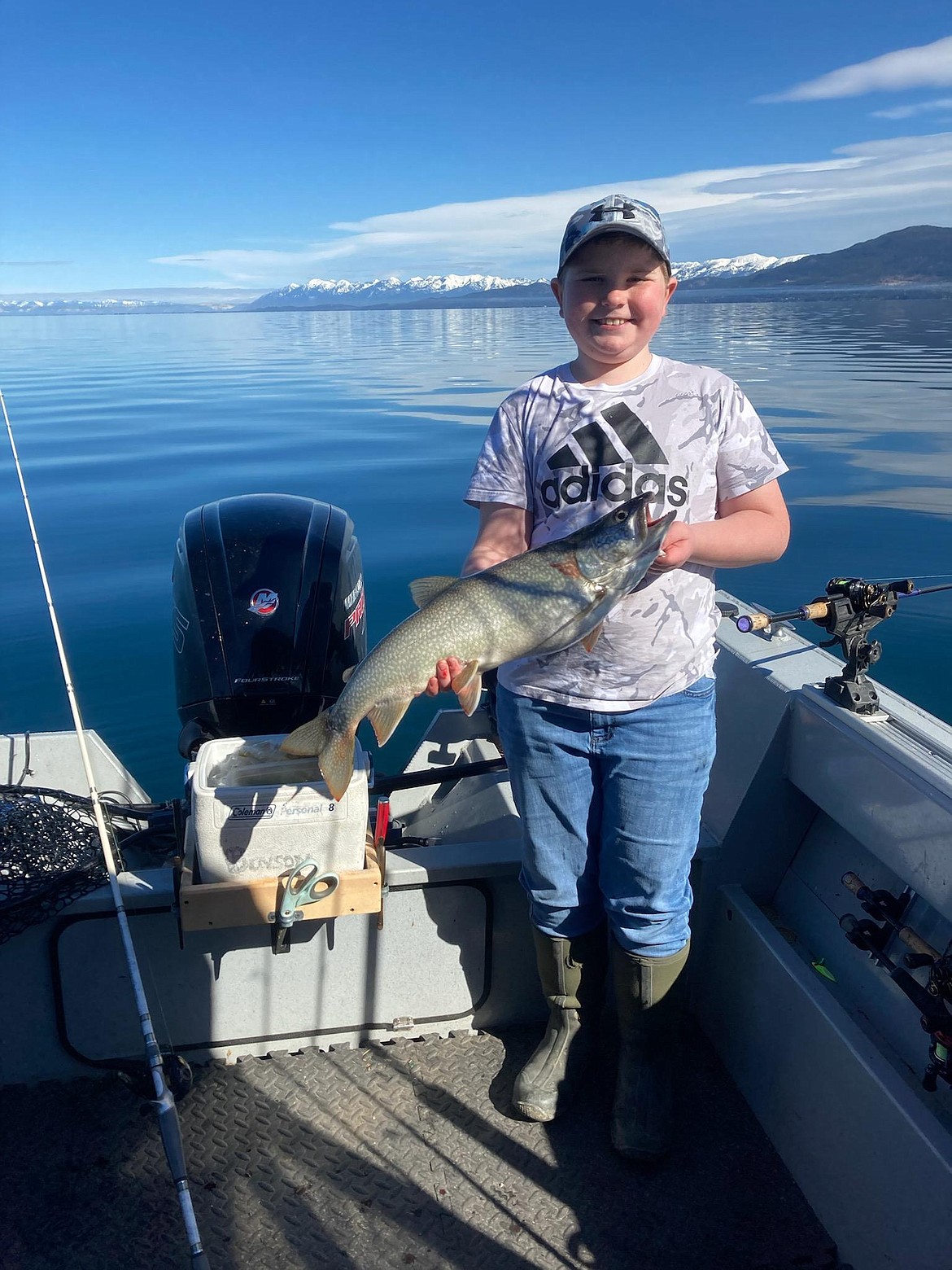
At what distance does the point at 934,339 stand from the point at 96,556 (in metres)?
31.7

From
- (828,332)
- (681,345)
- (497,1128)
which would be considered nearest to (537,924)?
(497,1128)

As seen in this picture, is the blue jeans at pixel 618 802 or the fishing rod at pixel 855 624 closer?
the blue jeans at pixel 618 802

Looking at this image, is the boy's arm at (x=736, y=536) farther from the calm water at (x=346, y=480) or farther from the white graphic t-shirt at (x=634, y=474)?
the calm water at (x=346, y=480)

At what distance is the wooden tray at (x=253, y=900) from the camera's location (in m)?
2.51

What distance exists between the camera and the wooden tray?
2.51 m

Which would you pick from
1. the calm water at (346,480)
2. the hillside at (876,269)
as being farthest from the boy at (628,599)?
the hillside at (876,269)

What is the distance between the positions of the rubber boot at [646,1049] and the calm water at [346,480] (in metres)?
3.51

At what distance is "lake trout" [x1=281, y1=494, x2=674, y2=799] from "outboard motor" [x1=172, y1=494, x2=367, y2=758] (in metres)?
0.95

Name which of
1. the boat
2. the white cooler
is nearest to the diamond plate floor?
the boat

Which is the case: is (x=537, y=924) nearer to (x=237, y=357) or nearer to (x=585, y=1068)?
(x=585, y=1068)

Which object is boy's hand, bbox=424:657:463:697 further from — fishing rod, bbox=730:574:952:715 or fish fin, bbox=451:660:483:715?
fishing rod, bbox=730:574:952:715

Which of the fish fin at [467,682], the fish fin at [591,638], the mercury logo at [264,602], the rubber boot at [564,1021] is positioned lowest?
the rubber boot at [564,1021]

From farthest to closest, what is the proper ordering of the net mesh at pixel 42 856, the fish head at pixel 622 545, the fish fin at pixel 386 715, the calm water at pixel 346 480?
the calm water at pixel 346 480 < the net mesh at pixel 42 856 < the fish fin at pixel 386 715 < the fish head at pixel 622 545

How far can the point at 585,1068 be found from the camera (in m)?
2.93
